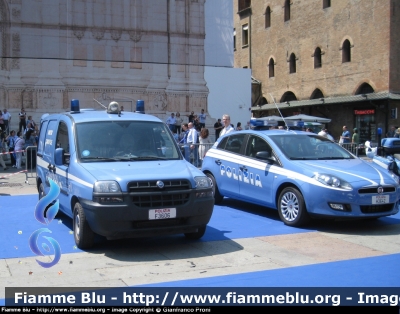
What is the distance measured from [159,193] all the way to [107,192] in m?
0.69

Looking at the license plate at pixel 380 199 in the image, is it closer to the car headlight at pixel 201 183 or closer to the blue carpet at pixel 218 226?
the blue carpet at pixel 218 226

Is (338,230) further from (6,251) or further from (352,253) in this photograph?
(6,251)

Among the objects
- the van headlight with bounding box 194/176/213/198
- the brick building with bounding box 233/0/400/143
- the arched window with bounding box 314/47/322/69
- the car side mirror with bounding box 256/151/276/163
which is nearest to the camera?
the van headlight with bounding box 194/176/213/198

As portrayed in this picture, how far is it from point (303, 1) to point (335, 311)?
42040 mm

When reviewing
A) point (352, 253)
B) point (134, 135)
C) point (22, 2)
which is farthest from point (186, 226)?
point (22, 2)

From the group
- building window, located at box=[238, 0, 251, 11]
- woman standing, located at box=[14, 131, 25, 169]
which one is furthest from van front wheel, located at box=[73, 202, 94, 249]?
building window, located at box=[238, 0, 251, 11]

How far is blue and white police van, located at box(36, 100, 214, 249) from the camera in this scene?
7.18m

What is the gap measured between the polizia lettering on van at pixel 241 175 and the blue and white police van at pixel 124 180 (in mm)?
2222

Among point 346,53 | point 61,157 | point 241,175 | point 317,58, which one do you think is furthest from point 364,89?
point 61,157

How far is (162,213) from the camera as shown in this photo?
733 cm

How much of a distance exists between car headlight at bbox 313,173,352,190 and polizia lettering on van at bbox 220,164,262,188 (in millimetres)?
1448

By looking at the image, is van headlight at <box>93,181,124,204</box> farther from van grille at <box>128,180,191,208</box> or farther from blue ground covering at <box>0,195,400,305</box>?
blue ground covering at <box>0,195,400,305</box>

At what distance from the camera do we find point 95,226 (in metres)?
7.23

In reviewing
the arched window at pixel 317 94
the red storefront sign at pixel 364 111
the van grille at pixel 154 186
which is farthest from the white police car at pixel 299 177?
the arched window at pixel 317 94
